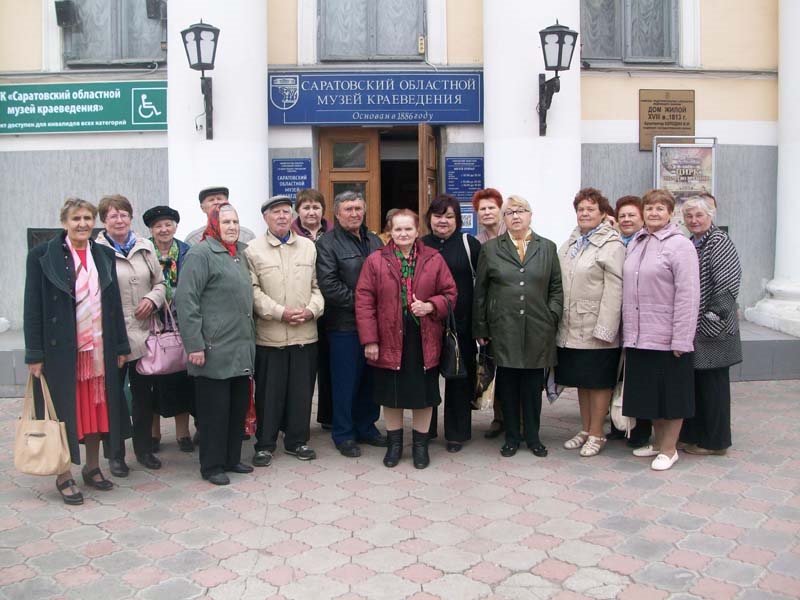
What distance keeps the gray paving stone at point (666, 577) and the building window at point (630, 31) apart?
271 inches

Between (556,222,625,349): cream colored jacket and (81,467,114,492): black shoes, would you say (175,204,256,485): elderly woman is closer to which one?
(81,467,114,492): black shoes

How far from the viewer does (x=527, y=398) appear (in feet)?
19.4

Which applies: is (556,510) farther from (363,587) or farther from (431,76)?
(431,76)

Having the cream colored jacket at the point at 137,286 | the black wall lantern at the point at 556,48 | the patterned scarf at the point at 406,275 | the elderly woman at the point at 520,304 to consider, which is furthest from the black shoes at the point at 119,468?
the black wall lantern at the point at 556,48

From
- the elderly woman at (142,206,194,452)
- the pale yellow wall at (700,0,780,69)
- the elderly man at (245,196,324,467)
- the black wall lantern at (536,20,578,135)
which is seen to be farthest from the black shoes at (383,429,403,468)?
the pale yellow wall at (700,0,780,69)

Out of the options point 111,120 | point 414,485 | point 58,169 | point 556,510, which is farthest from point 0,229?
point 556,510

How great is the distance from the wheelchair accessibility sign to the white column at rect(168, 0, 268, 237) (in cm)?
46

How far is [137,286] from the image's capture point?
5582 millimetres

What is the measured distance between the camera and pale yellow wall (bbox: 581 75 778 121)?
9.62m

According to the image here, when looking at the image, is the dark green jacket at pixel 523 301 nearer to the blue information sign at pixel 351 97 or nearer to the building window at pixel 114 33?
the blue information sign at pixel 351 97

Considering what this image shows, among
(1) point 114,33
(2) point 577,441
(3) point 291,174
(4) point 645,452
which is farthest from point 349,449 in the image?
(1) point 114,33

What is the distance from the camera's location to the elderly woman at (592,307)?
5.71 m

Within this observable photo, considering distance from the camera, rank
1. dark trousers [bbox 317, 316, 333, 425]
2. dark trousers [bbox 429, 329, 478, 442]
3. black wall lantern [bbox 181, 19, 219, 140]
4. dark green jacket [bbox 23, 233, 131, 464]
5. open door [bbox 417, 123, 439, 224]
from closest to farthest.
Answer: dark green jacket [bbox 23, 233, 131, 464] < dark trousers [bbox 429, 329, 478, 442] < dark trousers [bbox 317, 316, 333, 425] < black wall lantern [bbox 181, 19, 219, 140] < open door [bbox 417, 123, 439, 224]

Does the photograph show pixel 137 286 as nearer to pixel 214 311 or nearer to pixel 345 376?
pixel 214 311
